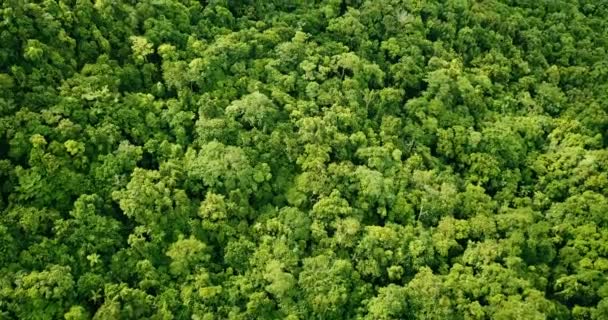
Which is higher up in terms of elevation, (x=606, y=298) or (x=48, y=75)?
(x=48, y=75)

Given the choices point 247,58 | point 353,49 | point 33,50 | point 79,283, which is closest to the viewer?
point 79,283

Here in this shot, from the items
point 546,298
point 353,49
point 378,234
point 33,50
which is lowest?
point 546,298

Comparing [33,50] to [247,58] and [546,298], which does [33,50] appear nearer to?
[247,58]

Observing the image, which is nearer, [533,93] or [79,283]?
[79,283]

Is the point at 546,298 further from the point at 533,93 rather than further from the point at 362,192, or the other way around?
the point at 533,93

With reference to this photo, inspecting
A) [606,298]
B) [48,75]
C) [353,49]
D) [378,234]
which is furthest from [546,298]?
[48,75]

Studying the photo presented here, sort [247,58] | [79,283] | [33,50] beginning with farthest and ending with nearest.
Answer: [247,58]
[33,50]
[79,283]

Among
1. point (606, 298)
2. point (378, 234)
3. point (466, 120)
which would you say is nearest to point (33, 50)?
point (378, 234)
